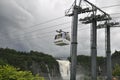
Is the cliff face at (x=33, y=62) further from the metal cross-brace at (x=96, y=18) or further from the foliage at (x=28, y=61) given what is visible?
the metal cross-brace at (x=96, y=18)

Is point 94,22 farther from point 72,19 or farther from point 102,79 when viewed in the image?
point 102,79

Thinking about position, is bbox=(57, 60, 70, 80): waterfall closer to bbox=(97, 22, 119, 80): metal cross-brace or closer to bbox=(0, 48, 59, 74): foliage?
bbox=(0, 48, 59, 74): foliage

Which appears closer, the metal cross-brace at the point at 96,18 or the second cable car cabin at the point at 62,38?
the second cable car cabin at the point at 62,38

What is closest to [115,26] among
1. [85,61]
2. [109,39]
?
[109,39]

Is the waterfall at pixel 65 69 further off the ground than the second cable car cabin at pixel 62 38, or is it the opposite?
the second cable car cabin at pixel 62 38

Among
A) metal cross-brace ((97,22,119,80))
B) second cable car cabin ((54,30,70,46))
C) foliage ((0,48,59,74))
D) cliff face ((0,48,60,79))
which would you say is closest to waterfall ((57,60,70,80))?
cliff face ((0,48,60,79))

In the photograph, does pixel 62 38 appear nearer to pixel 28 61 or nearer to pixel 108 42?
pixel 108 42

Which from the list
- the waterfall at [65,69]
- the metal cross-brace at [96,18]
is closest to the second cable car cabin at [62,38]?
the metal cross-brace at [96,18]

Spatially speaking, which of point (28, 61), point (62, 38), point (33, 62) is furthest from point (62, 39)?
point (33, 62)

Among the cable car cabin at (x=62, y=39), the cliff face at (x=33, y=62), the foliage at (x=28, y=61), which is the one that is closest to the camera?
the cable car cabin at (x=62, y=39)
